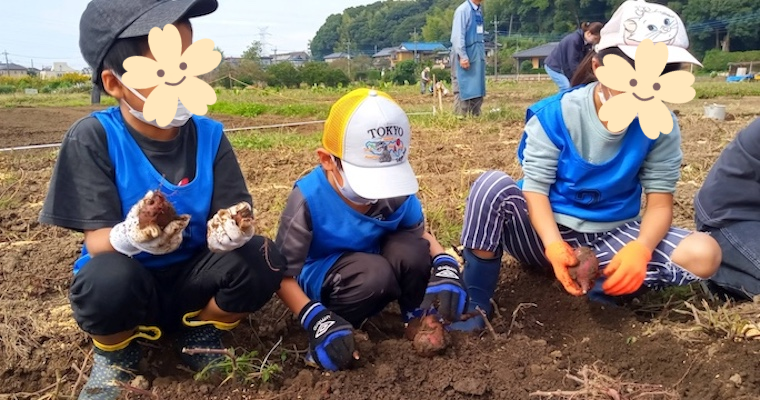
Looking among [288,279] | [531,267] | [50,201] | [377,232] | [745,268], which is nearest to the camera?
[50,201]

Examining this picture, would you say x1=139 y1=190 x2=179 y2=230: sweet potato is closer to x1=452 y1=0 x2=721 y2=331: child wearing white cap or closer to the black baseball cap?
the black baseball cap

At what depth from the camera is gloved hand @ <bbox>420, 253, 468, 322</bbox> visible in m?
1.86

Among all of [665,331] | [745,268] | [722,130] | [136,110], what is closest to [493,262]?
[665,331]

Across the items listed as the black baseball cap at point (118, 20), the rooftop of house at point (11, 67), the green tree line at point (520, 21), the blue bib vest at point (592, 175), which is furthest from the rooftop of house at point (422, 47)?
the black baseball cap at point (118, 20)

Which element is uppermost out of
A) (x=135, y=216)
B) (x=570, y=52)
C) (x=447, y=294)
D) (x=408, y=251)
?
(x=570, y=52)

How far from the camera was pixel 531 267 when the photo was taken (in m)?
2.41

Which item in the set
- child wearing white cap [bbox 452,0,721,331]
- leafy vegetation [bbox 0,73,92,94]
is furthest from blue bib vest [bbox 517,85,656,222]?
leafy vegetation [bbox 0,73,92,94]

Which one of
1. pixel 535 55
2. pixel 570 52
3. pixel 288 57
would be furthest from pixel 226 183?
pixel 535 55

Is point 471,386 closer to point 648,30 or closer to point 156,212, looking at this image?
point 156,212

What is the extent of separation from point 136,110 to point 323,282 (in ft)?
2.29

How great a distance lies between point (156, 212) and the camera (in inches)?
53.5

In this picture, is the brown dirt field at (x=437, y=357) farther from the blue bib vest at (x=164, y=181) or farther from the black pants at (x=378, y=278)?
the blue bib vest at (x=164, y=181)

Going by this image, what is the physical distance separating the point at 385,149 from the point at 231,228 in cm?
48

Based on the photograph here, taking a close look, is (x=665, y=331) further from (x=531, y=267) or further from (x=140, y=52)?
(x=140, y=52)
